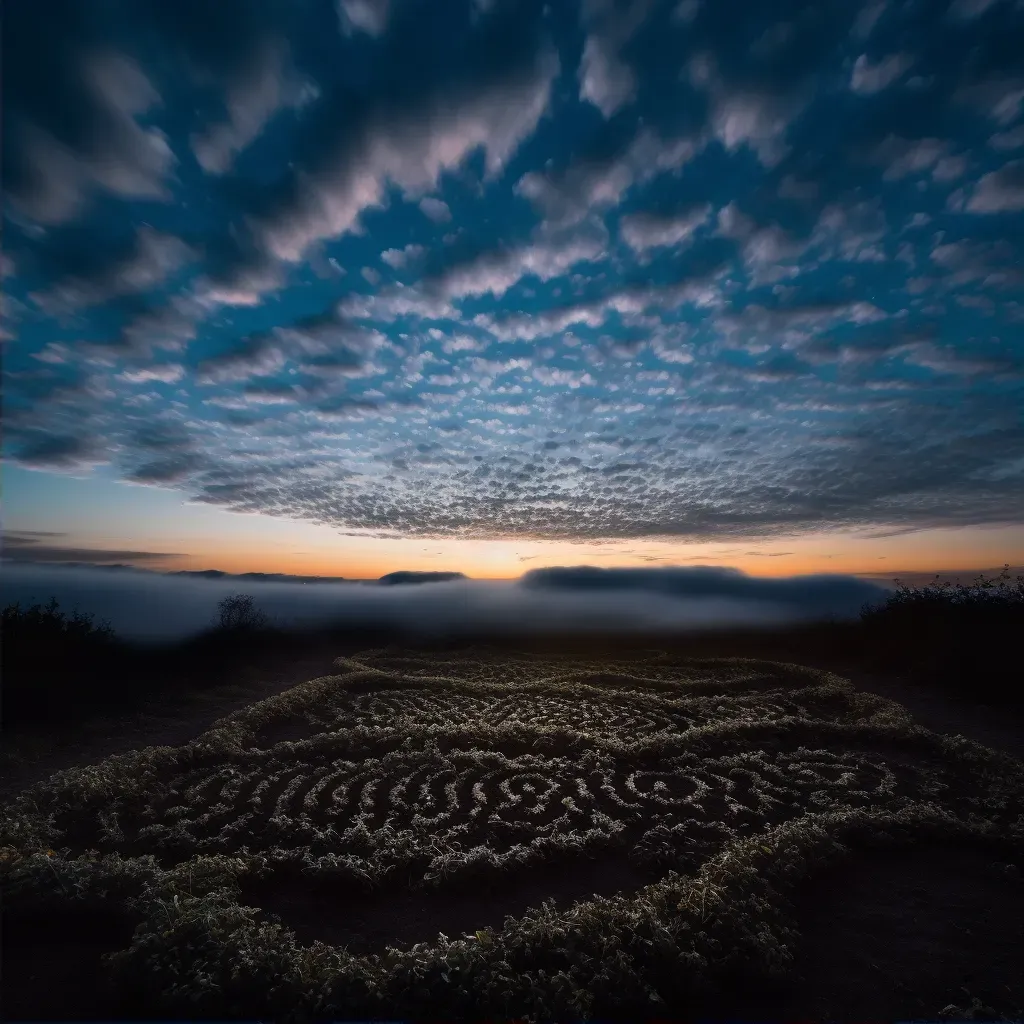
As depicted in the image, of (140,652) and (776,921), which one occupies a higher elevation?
(140,652)

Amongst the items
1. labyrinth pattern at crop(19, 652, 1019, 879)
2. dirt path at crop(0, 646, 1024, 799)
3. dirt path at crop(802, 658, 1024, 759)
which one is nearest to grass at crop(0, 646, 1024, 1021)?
labyrinth pattern at crop(19, 652, 1019, 879)

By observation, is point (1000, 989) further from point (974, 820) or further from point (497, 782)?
point (497, 782)

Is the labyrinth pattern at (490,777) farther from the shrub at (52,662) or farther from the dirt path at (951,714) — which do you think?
the shrub at (52,662)

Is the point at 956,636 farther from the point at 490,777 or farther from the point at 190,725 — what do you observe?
the point at 190,725

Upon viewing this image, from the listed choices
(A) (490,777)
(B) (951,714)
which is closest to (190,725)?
(A) (490,777)

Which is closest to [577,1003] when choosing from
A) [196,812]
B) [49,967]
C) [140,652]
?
[49,967]

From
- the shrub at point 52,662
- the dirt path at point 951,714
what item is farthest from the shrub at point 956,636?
the shrub at point 52,662

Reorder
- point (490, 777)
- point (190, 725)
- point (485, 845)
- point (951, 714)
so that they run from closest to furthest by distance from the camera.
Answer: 1. point (485, 845)
2. point (490, 777)
3. point (190, 725)
4. point (951, 714)
